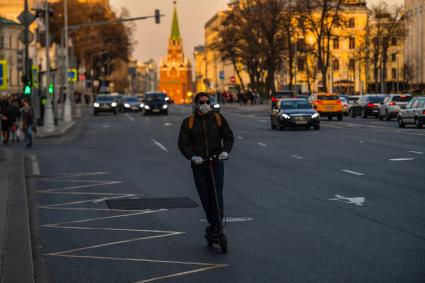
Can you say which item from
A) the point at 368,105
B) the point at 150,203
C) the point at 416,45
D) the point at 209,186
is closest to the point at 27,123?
the point at 150,203

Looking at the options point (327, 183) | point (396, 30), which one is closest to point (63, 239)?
point (327, 183)

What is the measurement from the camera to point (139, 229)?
41.3 ft

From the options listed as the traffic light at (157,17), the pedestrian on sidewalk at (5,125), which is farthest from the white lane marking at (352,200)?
the traffic light at (157,17)

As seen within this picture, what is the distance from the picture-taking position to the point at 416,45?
112562 mm

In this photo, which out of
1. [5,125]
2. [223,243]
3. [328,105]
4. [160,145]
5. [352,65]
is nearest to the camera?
[223,243]

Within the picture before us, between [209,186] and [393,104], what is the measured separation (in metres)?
47.4

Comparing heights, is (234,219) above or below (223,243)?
below

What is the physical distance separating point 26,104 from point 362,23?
12334cm

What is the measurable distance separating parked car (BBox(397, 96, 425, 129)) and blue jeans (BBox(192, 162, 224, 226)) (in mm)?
33807

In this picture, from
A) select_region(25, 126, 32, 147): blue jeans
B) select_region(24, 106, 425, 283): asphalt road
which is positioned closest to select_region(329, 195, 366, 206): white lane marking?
select_region(24, 106, 425, 283): asphalt road

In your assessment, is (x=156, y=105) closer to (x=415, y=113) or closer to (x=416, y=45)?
(x=415, y=113)

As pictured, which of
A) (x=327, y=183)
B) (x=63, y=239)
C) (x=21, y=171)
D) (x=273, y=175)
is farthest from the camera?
(x=21, y=171)

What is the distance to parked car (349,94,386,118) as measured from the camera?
6353 centimetres

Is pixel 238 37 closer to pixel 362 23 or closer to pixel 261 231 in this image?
pixel 362 23
